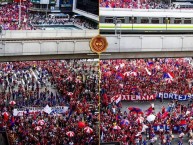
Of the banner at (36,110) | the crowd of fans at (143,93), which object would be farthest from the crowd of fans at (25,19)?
the banner at (36,110)

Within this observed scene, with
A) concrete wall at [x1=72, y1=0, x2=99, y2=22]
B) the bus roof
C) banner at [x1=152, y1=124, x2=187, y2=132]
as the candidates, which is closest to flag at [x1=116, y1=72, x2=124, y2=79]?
the bus roof

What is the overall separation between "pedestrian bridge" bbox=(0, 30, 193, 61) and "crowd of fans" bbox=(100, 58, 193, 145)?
300cm

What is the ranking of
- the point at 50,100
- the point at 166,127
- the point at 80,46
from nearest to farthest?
1. the point at 166,127
2. the point at 80,46
3. the point at 50,100

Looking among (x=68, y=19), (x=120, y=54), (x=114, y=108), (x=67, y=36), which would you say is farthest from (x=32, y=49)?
(x=68, y=19)

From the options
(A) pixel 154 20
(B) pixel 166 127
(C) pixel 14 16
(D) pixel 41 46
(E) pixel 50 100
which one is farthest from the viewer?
(C) pixel 14 16

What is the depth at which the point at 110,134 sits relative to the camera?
63.8ft

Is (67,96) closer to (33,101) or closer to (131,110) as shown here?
(33,101)

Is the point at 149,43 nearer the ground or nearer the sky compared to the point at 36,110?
nearer the sky

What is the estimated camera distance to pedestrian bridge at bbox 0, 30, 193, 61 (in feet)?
67.6

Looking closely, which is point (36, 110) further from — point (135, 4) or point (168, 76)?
point (135, 4)

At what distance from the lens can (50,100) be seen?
25.2m

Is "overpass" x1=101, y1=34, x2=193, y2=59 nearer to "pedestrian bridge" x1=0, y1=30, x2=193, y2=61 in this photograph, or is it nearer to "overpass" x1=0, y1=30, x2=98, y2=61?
"pedestrian bridge" x1=0, y1=30, x2=193, y2=61

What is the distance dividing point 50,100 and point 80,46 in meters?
4.93

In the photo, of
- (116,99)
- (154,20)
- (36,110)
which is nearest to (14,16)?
(154,20)
